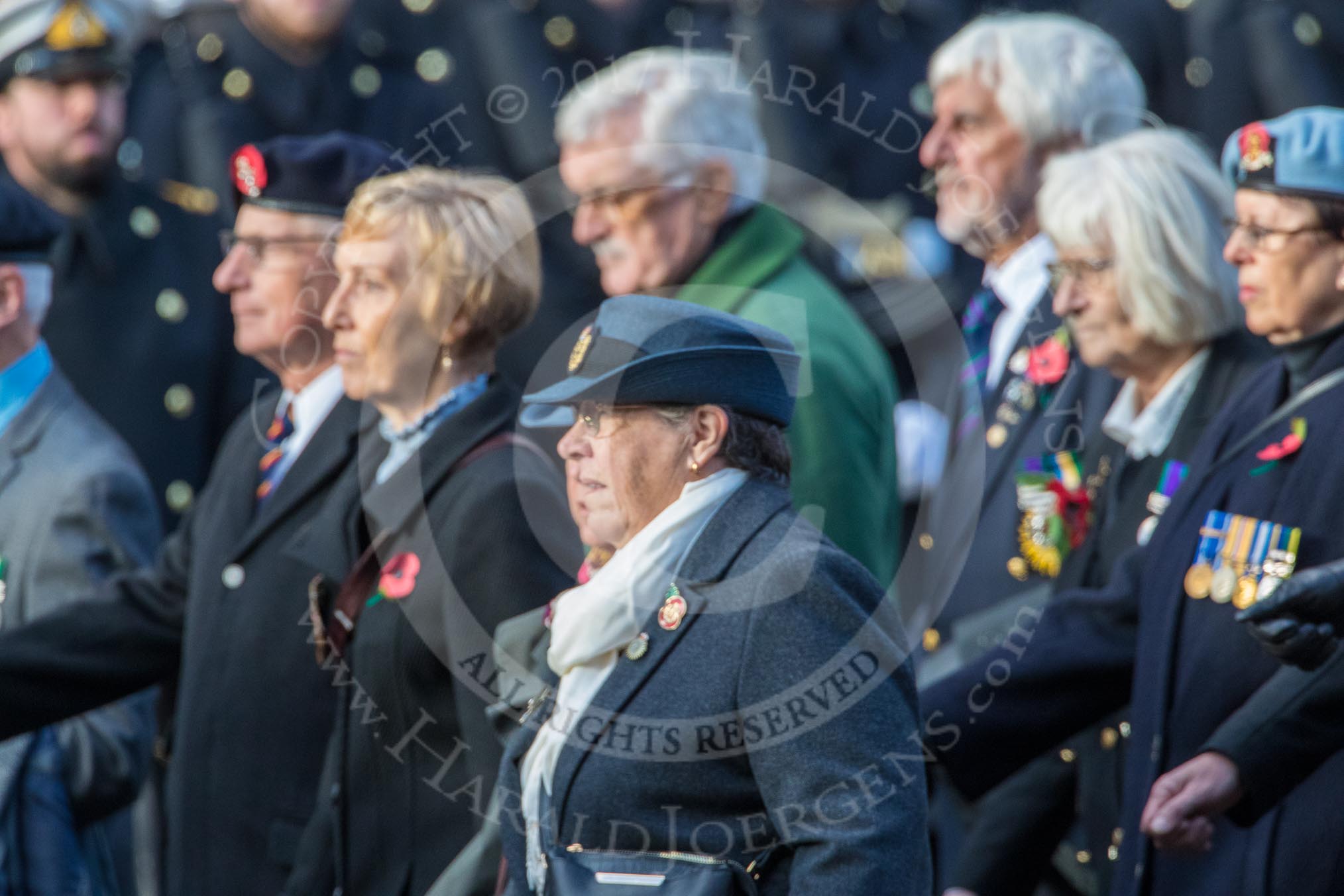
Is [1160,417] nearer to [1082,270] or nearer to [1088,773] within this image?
[1082,270]

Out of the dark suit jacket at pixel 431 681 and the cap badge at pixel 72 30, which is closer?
the dark suit jacket at pixel 431 681

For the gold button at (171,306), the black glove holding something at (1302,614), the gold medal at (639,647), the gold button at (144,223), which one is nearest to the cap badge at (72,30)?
the gold button at (144,223)

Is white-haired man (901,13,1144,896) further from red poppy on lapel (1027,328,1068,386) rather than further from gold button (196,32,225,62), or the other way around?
gold button (196,32,225,62)

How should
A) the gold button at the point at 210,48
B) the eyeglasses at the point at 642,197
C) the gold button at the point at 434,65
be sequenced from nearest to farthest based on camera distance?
the eyeglasses at the point at 642,197
the gold button at the point at 210,48
the gold button at the point at 434,65

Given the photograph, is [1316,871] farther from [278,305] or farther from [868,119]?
[868,119]

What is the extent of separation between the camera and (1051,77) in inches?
206

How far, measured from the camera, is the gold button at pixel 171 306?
19.2ft

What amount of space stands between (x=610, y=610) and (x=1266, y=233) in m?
1.63

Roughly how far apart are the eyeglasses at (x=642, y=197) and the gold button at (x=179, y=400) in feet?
5.47

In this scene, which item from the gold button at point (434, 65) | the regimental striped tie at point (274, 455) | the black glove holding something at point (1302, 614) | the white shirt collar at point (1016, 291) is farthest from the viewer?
the gold button at point (434, 65)

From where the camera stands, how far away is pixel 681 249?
15.4 ft

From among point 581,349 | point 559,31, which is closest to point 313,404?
point 581,349

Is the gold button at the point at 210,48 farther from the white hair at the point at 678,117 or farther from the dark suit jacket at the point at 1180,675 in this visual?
the dark suit jacket at the point at 1180,675

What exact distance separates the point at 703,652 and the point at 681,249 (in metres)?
1.95
